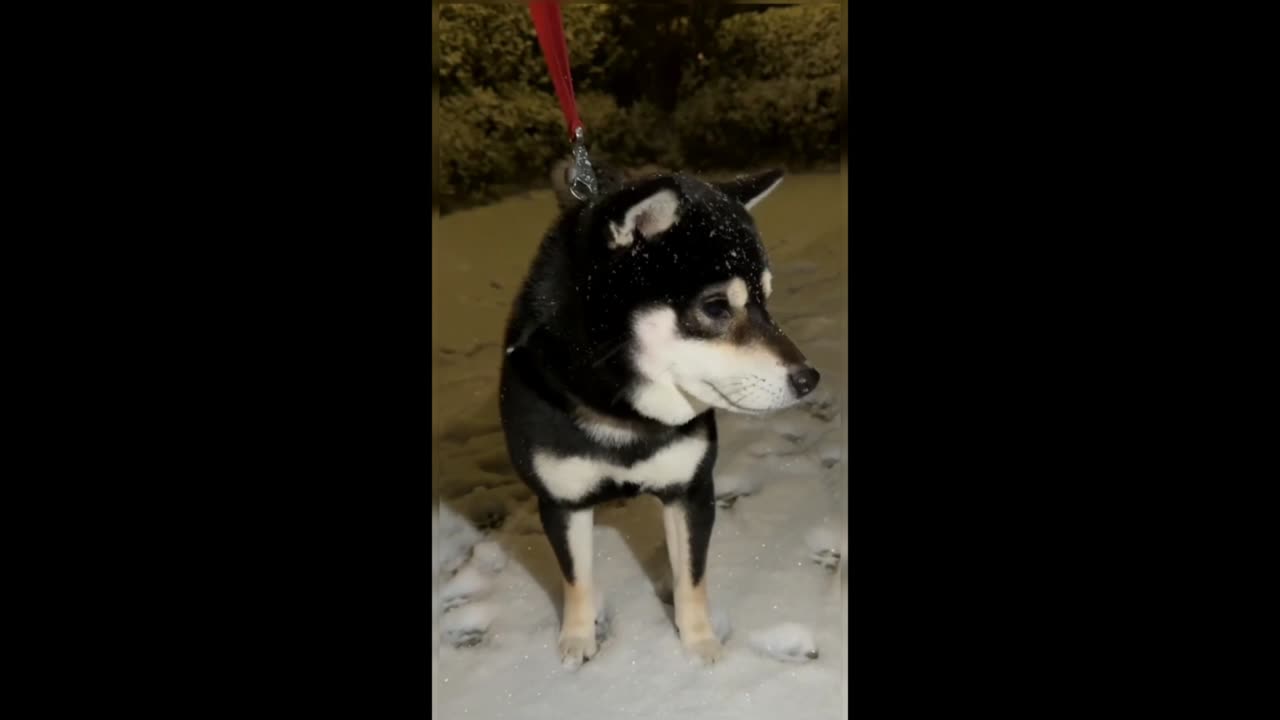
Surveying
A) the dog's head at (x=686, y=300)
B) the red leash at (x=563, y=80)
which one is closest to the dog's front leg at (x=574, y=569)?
the dog's head at (x=686, y=300)

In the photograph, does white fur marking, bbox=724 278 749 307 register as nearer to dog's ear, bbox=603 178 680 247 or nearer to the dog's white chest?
dog's ear, bbox=603 178 680 247

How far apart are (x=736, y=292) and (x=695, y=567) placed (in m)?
0.46

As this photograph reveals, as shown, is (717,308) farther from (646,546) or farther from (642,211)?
(646,546)

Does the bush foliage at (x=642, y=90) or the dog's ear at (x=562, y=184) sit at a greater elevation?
the bush foliage at (x=642, y=90)

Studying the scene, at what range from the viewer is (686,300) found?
4.38ft

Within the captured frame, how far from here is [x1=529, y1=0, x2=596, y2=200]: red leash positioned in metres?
1.39

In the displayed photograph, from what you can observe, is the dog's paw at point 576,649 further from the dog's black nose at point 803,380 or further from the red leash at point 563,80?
the red leash at point 563,80

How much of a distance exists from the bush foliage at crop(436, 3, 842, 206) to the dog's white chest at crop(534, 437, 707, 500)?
0.42m

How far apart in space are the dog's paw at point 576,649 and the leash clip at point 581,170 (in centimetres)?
69

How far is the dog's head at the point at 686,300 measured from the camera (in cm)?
133

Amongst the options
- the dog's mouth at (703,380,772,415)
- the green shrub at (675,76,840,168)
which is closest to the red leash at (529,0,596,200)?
the green shrub at (675,76,840,168)

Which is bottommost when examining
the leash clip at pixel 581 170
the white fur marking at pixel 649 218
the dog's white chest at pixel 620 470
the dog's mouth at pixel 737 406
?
the dog's white chest at pixel 620 470

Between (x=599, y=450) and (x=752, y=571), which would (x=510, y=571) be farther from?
(x=752, y=571)

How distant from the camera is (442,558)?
5.00 ft
